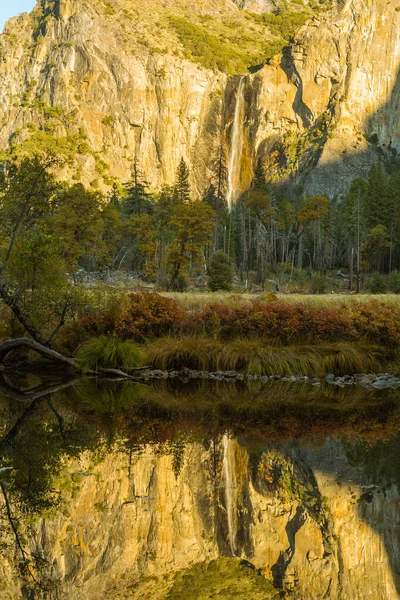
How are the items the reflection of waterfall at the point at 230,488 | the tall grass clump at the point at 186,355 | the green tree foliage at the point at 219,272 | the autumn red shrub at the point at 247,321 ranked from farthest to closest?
the green tree foliage at the point at 219,272 < the autumn red shrub at the point at 247,321 < the tall grass clump at the point at 186,355 < the reflection of waterfall at the point at 230,488

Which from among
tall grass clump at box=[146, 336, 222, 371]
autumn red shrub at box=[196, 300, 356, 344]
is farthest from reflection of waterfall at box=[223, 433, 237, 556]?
autumn red shrub at box=[196, 300, 356, 344]

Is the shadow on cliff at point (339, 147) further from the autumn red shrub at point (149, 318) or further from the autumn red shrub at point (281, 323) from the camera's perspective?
the autumn red shrub at point (149, 318)

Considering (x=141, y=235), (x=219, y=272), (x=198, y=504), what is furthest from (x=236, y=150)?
(x=198, y=504)

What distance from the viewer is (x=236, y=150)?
413 ft

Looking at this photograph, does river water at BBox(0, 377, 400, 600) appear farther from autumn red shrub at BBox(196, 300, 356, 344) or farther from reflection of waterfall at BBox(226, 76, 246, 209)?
reflection of waterfall at BBox(226, 76, 246, 209)

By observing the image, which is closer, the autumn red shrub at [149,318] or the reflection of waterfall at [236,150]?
the autumn red shrub at [149,318]

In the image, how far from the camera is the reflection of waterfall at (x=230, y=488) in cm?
544

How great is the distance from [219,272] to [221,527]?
36.5m

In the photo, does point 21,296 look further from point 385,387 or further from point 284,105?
point 284,105

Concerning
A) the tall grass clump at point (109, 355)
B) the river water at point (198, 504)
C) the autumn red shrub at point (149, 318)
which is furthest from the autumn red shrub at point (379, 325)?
the river water at point (198, 504)

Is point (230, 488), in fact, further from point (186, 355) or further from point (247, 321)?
point (247, 321)

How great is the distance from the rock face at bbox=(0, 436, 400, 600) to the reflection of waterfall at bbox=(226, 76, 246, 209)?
114 meters

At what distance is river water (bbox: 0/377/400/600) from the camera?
4602 millimetres

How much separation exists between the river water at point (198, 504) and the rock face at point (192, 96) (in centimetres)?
10962
